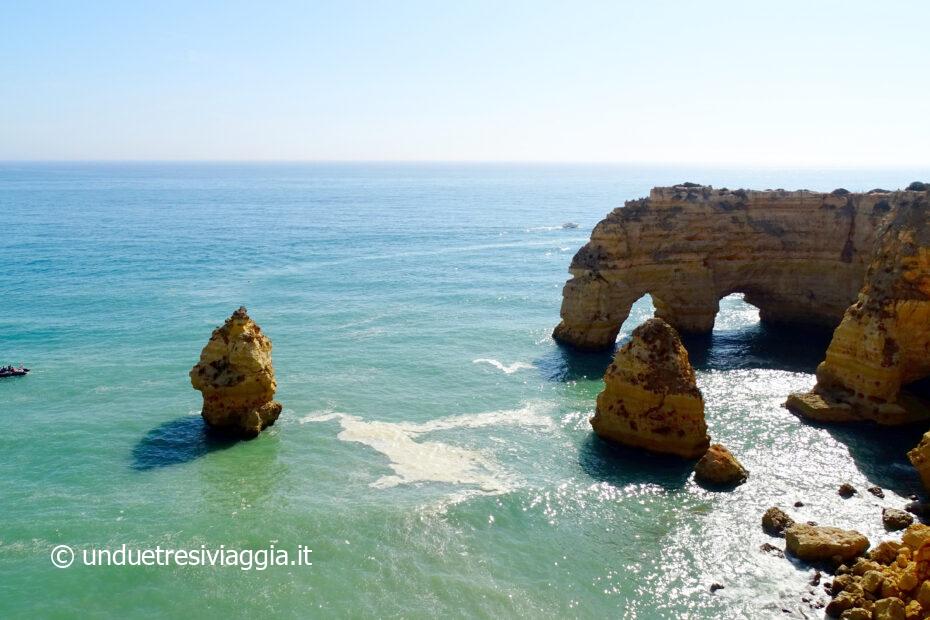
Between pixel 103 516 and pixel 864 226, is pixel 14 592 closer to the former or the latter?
pixel 103 516

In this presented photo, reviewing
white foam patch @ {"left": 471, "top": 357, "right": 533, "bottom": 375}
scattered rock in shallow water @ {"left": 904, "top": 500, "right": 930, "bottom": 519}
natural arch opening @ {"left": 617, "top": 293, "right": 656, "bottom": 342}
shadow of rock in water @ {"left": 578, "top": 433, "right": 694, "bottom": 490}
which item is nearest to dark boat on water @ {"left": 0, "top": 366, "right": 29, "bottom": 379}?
white foam patch @ {"left": 471, "top": 357, "right": 533, "bottom": 375}

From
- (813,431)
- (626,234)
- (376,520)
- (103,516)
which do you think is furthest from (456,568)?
(626,234)

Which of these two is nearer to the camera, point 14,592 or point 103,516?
point 14,592

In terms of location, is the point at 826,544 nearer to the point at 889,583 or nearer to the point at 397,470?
the point at 889,583

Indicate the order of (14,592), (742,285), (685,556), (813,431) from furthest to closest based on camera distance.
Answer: (742,285) < (813,431) < (685,556) < (14,592)

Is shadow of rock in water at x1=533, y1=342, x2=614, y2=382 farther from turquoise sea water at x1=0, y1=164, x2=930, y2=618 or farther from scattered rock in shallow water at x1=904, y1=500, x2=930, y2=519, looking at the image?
scattered rock in shallow water at x1=904, y1=500, x2=930, y2=519

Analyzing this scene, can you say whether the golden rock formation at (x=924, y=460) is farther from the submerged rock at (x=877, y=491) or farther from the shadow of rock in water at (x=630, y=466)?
the shadow of rock in water at (x=630, y=466)
